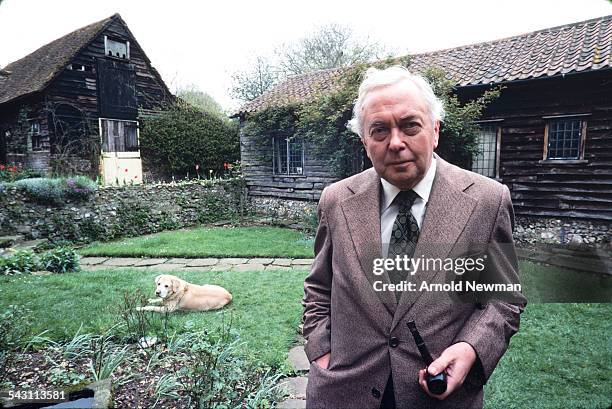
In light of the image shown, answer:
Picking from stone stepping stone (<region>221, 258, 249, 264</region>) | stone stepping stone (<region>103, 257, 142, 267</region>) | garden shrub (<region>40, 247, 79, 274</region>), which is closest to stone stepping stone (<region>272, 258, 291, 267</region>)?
stone stepping stone (<region>221, 258, 249, 264</region>)

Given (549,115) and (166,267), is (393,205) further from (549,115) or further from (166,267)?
(549,115)

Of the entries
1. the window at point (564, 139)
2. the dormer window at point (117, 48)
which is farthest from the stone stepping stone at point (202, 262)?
the dormer window at point (117, 48)

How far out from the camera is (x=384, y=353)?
1.14m

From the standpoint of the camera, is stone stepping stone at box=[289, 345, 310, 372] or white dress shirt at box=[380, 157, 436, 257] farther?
stone stepping stone at box=[289, 345, 310, 372]

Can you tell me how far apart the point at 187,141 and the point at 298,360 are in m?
12.1

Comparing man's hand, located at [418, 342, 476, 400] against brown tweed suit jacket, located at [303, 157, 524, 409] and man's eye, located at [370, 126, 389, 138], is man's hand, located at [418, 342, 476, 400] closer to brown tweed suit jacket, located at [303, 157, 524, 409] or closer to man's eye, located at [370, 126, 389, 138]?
brown tweed suit jacket, located at [303, 157, 524, 409]

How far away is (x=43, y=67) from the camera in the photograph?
11.1m

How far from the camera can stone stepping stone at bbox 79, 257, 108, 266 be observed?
621cm

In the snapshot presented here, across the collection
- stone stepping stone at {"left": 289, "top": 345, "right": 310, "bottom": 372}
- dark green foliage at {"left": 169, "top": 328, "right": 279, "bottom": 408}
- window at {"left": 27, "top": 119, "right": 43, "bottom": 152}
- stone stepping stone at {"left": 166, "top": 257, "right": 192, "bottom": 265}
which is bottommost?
stone stepping stone at {"left": 166, "top": 257, "right": 192, "bottom": 265}

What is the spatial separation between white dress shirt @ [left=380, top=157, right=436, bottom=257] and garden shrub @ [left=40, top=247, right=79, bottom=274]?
5.93 meters

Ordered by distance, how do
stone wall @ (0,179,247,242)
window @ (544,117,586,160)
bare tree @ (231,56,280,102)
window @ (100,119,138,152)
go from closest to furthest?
window @ (544,117,586,160) → stone wall @ (0,179,247,242) → window @ (100,119,138,152) → bare tree @ (231,56,280,102)

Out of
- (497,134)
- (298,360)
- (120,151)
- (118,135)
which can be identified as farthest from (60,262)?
(497,134)

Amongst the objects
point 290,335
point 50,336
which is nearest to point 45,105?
point 50,336

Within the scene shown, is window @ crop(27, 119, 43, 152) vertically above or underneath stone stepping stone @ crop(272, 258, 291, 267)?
above
